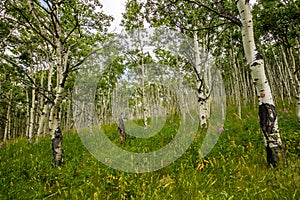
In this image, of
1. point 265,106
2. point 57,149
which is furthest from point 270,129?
point 57,149

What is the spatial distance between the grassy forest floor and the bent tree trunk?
0.94 feet

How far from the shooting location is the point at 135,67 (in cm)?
1412

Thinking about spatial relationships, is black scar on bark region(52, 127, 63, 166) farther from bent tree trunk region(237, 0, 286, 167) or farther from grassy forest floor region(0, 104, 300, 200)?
bent tree trunk region(237, 0, 286, 167)

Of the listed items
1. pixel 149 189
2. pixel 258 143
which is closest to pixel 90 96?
pixel 149 189

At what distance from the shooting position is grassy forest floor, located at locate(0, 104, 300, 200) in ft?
9.58

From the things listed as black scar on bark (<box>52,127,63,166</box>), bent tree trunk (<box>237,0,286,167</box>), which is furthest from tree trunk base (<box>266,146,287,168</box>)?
black scar on bark (<box>52,127,63,166</box>)

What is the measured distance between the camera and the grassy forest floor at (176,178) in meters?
2.92

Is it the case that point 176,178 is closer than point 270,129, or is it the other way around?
point 270,129

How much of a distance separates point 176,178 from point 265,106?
218 cm

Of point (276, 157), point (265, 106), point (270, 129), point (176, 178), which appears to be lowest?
point (176, 178)

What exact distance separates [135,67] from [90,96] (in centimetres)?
647

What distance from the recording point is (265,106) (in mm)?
3572

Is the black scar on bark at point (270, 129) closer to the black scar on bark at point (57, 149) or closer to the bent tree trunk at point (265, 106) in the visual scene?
the bent tree trunk at point (265, 106)

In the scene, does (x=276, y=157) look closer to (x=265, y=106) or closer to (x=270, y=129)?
(x=270, y=129)
